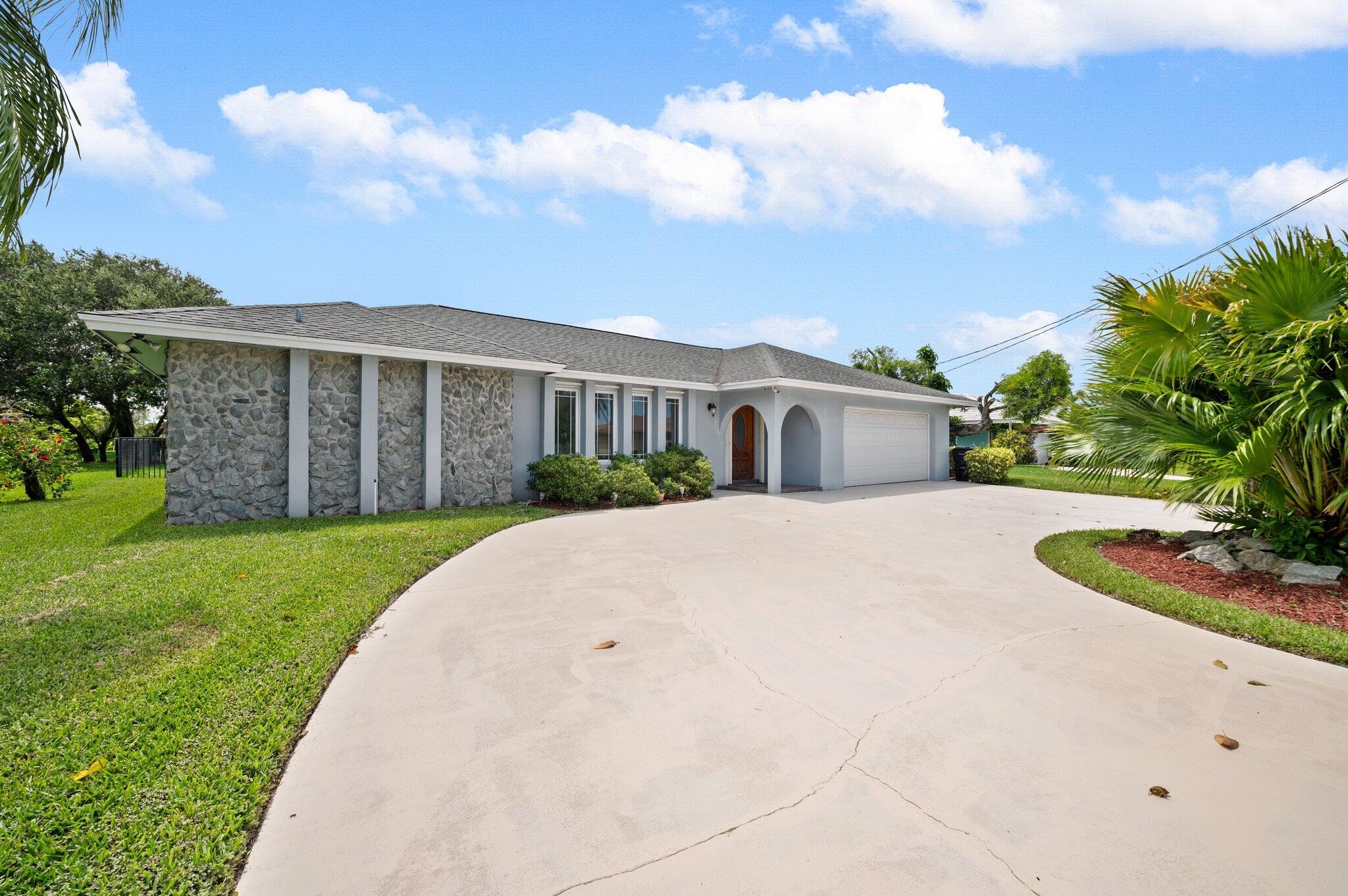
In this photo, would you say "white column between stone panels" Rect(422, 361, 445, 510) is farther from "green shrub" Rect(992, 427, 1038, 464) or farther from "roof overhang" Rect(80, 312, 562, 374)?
"green shrub" Rect(992, 427, 1038, 464)

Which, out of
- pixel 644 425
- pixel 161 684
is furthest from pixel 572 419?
pixel 161 684

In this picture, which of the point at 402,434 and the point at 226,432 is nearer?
Result: the point at 226,432

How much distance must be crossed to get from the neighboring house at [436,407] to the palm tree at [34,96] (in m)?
3.50

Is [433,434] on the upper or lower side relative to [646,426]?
lower

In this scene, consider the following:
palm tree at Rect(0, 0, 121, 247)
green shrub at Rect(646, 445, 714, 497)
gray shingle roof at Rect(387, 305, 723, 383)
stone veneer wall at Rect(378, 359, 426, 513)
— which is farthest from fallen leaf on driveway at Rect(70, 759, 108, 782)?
green shrub at Rect(646, 445, 714, 497)

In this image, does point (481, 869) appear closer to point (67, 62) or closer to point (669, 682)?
point (669, 682)

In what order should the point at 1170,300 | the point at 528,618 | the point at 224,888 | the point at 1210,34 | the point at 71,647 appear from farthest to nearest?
the point at 1210,34
the point at 1170,300
the point at 528,618
the point at 71,647
the point at 224,888

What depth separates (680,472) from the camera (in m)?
13.4

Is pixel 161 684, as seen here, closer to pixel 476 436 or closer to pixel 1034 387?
pixel 476 436

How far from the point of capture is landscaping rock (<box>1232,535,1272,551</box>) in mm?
6195

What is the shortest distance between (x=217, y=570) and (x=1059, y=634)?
26.3ft

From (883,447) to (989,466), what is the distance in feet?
12.8

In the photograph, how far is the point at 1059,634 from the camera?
446 centimetres

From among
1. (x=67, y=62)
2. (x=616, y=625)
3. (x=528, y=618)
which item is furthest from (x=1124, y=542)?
(x=67, y=62)
